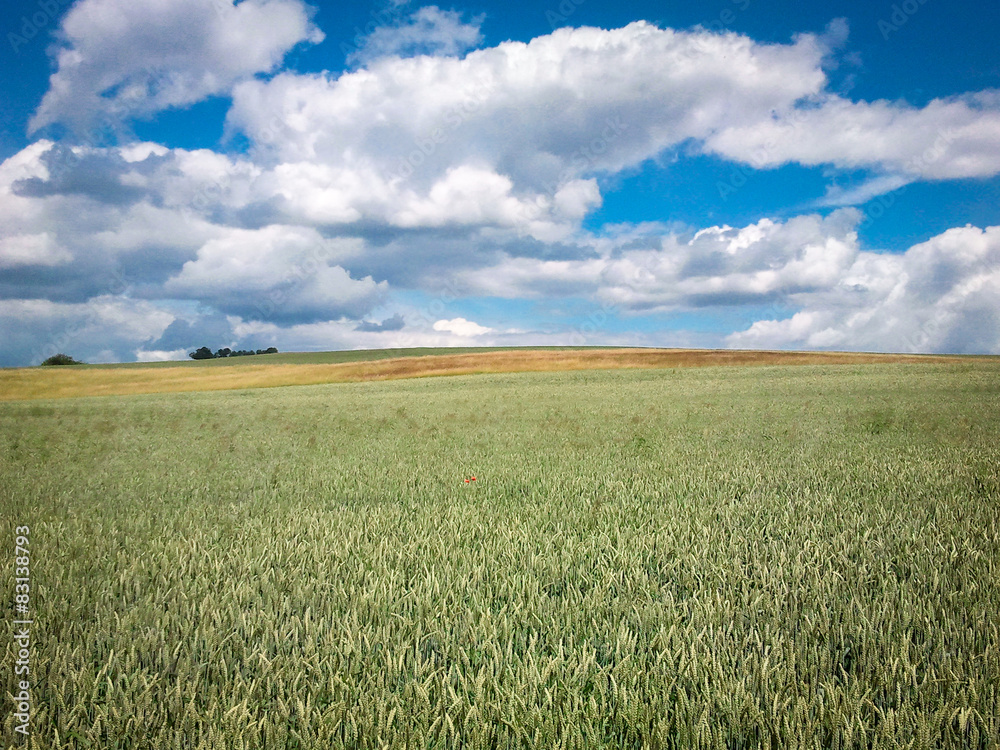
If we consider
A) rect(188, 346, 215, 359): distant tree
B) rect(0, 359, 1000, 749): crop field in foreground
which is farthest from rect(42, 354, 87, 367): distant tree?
rect(0, 359, 1000, 749): crop field in foreground

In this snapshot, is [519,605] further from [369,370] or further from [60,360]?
[60,360]

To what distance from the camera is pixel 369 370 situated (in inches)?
1908

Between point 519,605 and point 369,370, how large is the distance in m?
46.9

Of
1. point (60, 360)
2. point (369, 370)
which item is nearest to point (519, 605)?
point (369, 370)

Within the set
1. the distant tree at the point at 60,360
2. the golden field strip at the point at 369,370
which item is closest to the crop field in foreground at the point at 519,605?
the golden field strip at the point at 369,370

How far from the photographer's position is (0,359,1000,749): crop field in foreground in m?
2.20

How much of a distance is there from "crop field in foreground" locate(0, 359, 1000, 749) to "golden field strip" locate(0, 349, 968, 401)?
3914cm

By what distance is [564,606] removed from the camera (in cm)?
312

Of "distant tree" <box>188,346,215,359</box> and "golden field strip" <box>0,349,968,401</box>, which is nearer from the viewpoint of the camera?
"golden field strip" <box>0,349,968,401</box>

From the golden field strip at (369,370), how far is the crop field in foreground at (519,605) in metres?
39.1

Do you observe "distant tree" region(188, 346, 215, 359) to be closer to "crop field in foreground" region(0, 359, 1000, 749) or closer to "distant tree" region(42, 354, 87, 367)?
"distant tree" region(42, 354, 87, 367)

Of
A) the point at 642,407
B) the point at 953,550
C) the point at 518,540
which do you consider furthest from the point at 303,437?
the point at 953,550

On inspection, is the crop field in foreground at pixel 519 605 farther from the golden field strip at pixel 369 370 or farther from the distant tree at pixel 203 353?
the distant tree at pixel 203 353

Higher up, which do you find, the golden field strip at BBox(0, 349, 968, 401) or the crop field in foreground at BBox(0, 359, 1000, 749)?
the golden field strip at BBox(0, 349, 968, 401)
